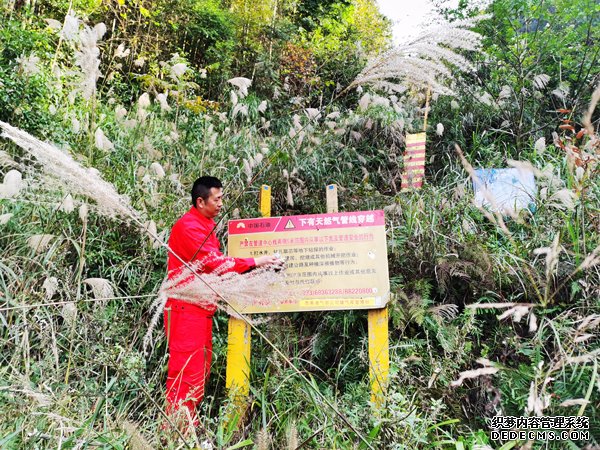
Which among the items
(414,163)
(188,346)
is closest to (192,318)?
(188,346)

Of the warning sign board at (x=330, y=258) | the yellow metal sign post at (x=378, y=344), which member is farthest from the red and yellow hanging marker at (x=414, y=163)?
the yellow metal sign post at (x=378, y=344)

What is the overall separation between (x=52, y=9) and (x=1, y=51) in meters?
2.48

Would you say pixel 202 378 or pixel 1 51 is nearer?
pixel 202 378

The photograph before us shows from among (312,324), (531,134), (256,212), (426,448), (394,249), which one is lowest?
(426,448)

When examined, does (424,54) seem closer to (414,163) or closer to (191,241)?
(191,241)

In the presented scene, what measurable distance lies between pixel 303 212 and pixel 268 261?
148cm

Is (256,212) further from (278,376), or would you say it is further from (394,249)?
(278,376)

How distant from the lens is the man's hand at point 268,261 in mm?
2953

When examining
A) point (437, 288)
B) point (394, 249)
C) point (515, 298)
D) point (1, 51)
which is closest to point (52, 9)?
point (1, 51)

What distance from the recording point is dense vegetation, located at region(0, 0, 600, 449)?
1970mm

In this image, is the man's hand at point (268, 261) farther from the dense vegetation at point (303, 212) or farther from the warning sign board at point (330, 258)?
the dense vegetation at point (303, 212)

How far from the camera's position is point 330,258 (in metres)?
3.09

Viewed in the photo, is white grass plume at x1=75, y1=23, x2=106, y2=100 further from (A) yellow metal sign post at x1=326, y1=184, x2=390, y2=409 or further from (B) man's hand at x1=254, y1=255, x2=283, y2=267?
(A) yellow metal sign post at x1=326, y1=184, x2=390, y2=409

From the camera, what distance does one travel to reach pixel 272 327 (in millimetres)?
3189
